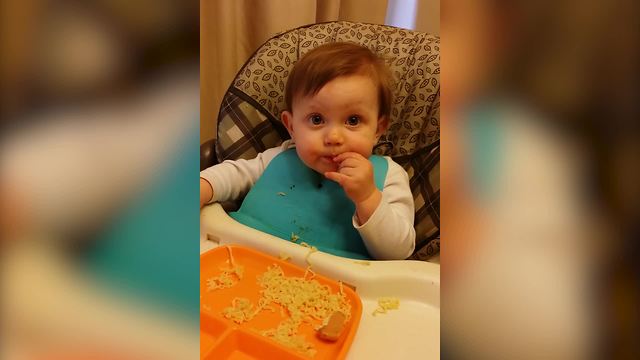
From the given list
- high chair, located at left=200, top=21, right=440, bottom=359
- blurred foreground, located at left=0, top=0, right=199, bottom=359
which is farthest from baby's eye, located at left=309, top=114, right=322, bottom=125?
blurred foreground, located at left=0, top=0, right=199, bottom=359

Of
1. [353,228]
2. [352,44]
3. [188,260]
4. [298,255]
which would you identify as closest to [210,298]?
[298,255]

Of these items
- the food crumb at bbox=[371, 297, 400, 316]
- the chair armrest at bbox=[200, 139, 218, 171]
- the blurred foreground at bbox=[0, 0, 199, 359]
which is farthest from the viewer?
the chair armrest at bbox=[200, 139, 218, 171]

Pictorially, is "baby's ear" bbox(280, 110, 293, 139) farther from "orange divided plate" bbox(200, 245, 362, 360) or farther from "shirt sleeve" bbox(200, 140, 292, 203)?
"orange divided plate" bbox(200, 245, 362, 360)

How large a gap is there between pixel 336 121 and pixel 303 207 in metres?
0.20

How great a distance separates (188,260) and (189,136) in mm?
39

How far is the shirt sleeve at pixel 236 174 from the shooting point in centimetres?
103

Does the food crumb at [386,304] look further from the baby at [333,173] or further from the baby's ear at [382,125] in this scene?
the baby's ear at [382,125]

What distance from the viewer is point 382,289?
699mm

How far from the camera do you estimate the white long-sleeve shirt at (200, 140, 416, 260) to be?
88 centimetres

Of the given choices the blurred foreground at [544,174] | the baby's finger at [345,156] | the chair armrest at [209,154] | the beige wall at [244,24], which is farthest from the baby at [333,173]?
the blurred foreground at [544,174]

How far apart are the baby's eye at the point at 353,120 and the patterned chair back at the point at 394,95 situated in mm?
182

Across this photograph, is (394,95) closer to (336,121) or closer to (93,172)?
(336,121)

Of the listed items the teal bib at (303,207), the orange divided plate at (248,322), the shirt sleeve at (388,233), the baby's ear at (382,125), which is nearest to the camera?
the orange divided plate at (248,322)

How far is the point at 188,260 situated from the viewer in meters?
0.15
